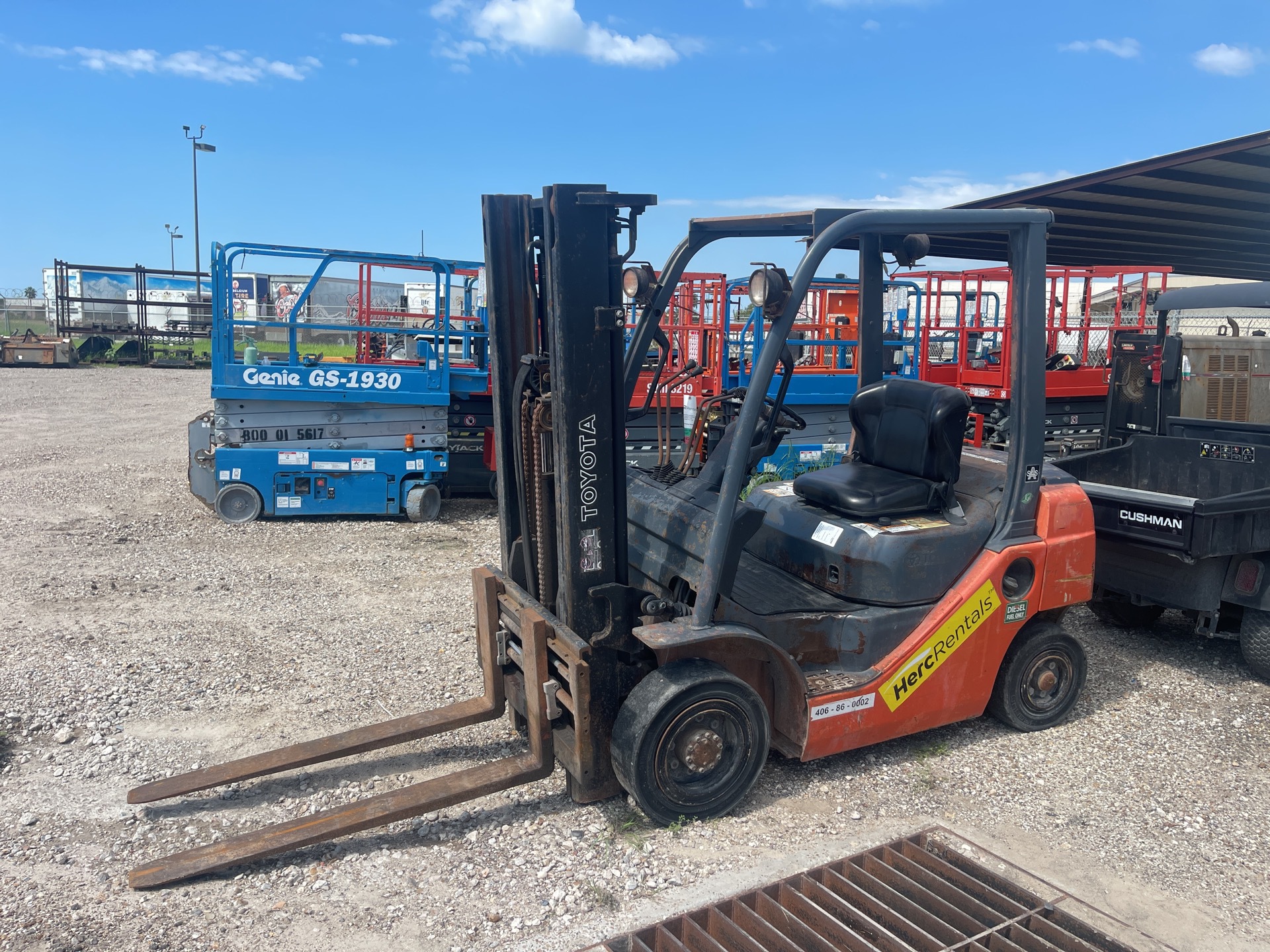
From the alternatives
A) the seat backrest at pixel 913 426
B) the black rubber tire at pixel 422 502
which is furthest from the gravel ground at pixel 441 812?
the black rubber tire at pixel 422 502

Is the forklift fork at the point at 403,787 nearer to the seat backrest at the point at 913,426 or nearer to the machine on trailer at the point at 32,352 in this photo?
the seat backrest at the point at 913,426

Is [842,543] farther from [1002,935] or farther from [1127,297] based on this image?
[1127,297]

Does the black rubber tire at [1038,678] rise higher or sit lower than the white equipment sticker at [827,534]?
lower

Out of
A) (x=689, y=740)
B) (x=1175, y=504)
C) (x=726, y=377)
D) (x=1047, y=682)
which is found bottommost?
(x=1047, y=682)

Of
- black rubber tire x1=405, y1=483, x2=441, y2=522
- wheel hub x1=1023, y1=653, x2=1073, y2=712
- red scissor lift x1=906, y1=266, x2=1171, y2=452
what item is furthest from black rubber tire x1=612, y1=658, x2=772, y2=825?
red scissor lift x1=906, y1=266, x2=1171, y2=452

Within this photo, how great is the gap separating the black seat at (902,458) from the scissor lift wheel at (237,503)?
22.0 feet

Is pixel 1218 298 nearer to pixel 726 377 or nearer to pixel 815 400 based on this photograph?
pixel 815 400

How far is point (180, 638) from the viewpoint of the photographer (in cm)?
626

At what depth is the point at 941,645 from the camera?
14.5 ft

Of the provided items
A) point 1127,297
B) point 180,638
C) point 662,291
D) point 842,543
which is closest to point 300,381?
point 180,638

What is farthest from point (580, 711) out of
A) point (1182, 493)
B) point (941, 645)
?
point (1182, 493)

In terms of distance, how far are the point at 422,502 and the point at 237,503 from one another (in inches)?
73.5

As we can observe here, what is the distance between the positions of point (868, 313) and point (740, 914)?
320 centimetres

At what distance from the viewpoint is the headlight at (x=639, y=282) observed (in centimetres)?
417
